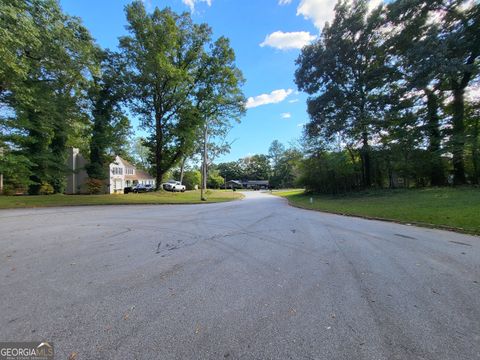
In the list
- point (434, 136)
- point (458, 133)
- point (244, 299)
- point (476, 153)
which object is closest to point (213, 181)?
point (434, 136)

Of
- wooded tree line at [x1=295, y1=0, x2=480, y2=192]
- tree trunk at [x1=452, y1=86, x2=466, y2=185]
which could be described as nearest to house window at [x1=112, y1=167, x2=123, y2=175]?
wooded tree line at [x1=295, y1=0, x2=480, y2=192]

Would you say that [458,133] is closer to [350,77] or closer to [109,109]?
[350,77]

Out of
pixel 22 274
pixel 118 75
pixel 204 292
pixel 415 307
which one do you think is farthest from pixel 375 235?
pixel 118 75

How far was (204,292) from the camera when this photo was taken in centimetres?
351

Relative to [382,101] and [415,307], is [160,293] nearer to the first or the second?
[415,307]

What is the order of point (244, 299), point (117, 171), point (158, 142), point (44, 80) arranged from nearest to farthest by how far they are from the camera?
point (244, 299)
point (44, 80)
point (158, 142)
point (117, 171)

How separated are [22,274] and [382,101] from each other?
25851 mm

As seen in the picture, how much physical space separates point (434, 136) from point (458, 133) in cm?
199

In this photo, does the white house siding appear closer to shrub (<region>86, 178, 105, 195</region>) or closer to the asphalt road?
shrub (<region>86, 178, 105, 195</region>)

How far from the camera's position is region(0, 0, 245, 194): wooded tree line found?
57.3ft

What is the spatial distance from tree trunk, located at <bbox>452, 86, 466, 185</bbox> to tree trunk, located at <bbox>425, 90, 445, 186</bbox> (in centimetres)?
101

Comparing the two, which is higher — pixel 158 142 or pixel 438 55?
pixel 438 55

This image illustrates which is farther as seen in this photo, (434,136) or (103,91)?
(103,91)

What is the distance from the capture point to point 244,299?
10.8 feet
